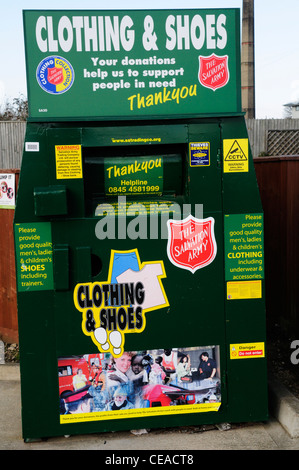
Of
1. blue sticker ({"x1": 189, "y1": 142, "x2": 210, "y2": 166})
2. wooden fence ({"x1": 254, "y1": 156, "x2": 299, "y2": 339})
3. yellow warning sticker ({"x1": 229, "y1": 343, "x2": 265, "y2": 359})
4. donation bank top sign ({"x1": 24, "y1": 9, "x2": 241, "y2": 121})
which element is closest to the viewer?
donation bank top sign ({"x1": 24, "y1": 9, "x2": 241, "y2": 121})

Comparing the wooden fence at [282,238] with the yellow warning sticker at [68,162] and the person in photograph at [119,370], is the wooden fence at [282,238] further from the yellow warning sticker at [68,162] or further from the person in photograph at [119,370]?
the yellow warning sticker at [68,162]

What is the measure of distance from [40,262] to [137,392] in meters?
0.98

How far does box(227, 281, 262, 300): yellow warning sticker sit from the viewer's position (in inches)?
118

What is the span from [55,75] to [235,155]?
3.79ft

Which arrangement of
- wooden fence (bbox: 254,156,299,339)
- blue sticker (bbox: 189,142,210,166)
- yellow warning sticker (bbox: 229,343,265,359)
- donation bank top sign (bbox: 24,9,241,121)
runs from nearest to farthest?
1. donation bank top sign (bbox: 24,9,241,121)
2. blue sticker (bbox: 189,142,210,166)
3. yellow warning sticker (bbox: 229,343,265,359)
4. wooden fence (bbox: 254,156,299,339)

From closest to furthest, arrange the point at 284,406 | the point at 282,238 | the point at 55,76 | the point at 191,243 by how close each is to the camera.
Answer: the point at 55,76 → the point at 191,243 → the point at 284,406 → the point at 282,238

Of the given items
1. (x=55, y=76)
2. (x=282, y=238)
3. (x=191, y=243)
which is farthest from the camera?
(x=282, y=238)

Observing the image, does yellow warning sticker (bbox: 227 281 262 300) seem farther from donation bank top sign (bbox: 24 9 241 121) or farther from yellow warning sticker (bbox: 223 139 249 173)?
donation bank top sign (bbox: 24 9 241 121)

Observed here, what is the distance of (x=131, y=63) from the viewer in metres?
2.87

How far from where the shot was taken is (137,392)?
2980 millimetres

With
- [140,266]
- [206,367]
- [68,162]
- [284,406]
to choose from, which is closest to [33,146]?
[68,162]

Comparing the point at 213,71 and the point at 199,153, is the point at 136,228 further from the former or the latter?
the point at 213,71

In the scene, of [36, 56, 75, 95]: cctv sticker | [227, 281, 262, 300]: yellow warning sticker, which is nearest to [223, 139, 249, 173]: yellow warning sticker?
[227, 281, 262, 300]: yellow warning sticker

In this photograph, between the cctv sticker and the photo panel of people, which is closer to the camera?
the cctv sticker
